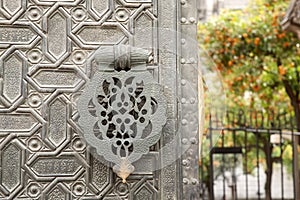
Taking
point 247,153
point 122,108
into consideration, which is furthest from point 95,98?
point 247,153

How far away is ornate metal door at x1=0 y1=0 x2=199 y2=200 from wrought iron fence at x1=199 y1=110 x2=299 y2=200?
0.45 metres

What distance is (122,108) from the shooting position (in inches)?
79.5

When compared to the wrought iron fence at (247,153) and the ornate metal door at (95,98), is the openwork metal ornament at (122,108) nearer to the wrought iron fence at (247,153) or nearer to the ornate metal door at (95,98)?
the ornate metal door at (95,98)

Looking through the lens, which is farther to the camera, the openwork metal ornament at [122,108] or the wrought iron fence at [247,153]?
the wrought iron fence at [247,153]

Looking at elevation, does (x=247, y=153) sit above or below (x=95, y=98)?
below

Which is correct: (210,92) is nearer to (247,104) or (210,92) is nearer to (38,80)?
(38,80)

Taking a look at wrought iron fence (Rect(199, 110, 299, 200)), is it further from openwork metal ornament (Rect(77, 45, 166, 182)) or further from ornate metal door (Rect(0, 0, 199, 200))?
openwork metal ornament (Rect(77, 45, 166, 182))

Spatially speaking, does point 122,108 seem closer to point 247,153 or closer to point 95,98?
point 95,98

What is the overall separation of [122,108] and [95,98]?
126mm

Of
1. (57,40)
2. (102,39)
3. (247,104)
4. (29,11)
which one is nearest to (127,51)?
(102,39)

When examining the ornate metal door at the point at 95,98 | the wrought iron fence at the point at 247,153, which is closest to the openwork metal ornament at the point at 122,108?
the ornate metal door at the point at 95,98

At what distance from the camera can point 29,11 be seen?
2195 millimetres

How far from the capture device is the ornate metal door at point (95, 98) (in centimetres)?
204

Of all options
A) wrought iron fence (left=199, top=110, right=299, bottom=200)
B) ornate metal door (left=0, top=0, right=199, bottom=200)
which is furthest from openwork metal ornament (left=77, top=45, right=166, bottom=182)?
wrought iron fence (left=199, top=110, right=299, bottom=200)
